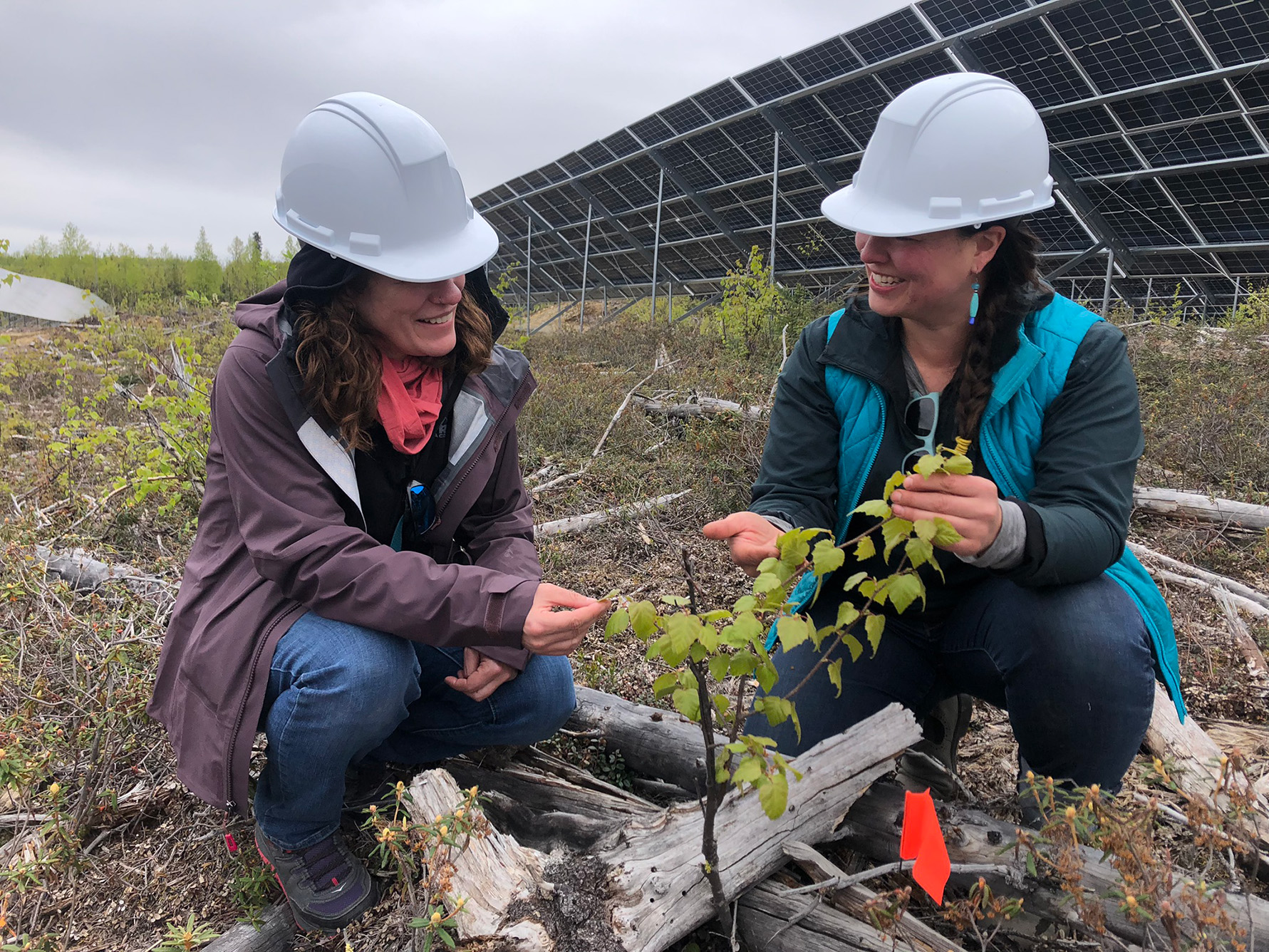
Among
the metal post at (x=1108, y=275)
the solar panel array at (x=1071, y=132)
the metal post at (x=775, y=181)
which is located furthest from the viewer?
the metal post at (x=775, y=181)

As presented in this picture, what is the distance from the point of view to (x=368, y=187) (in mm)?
1673

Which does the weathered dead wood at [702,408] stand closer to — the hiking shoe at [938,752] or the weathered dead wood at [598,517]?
the weathered dead wood at [598,517]

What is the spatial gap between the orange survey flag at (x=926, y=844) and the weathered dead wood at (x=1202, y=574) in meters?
2.05

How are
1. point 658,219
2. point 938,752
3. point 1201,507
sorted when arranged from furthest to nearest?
point 658,219
point 1201,507
point 938,752

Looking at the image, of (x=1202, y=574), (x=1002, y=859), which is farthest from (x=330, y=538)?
(x=1202, y=574)

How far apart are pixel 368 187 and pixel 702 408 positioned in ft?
11.7

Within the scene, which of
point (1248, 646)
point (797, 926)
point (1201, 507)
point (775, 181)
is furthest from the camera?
Result: point (775, 181)

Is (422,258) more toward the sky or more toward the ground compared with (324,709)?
more toward the sky

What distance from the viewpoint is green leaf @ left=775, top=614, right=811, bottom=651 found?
1.05m

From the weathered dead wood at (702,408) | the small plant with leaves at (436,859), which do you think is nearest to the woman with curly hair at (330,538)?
the small plant with leaves at (436,859)

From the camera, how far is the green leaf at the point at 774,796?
1104mm

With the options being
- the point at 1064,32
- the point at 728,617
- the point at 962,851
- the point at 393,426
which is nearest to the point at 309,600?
the point at 393,426

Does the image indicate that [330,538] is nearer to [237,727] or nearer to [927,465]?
[237,727]

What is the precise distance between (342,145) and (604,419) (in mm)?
3843
